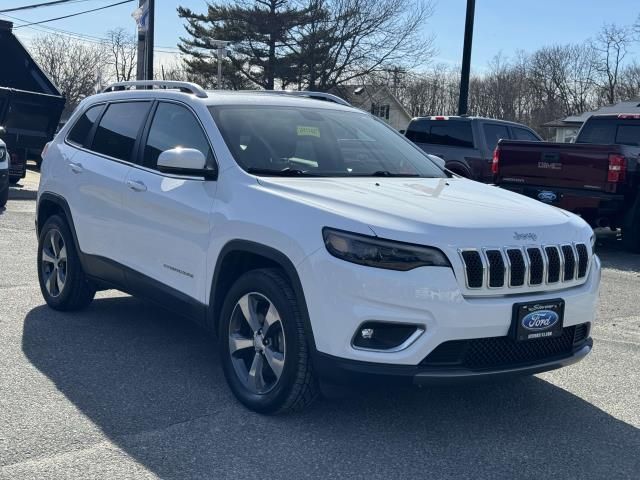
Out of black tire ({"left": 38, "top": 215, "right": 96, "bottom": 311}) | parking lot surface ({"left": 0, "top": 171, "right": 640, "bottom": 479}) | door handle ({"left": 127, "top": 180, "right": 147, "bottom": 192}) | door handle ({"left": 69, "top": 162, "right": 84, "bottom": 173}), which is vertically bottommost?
parking lot surface ({"left": 0, "top": 171, "right": 640, "bottom": 479})

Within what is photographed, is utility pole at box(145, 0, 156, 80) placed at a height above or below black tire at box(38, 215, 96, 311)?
above

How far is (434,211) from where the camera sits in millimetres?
4090

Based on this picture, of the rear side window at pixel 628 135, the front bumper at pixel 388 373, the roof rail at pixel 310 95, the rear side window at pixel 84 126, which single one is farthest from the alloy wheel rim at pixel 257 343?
the rear side window at pixel 628 135

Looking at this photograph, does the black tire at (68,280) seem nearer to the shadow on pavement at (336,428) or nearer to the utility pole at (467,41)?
the shadow on pavement at (336,428)

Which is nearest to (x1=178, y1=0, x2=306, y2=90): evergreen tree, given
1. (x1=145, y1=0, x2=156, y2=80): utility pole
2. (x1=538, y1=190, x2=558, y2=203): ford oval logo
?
(x1=145, y1=0, x2=156, y2=80): utility pole

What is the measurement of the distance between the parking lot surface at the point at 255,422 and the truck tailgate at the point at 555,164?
542 cm

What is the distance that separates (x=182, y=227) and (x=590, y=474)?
262cm

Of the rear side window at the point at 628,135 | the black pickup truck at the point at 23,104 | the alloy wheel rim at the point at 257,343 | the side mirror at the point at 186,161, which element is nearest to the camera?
the alloy wheel rim at the point at 257,343

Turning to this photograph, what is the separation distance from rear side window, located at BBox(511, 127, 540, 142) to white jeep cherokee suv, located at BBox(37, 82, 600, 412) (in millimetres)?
10198

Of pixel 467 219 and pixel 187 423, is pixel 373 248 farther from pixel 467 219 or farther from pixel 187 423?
pixel 187 423

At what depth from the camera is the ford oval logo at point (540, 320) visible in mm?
3953

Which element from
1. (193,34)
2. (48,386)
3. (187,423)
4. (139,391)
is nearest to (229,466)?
(187,423)

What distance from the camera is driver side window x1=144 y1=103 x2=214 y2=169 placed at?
5.06m

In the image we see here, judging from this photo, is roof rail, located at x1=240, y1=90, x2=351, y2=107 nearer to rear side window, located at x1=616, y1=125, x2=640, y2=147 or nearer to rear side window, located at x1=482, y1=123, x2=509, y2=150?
rear side window, located at x1=616, y1=125, x2=640, y2=147
